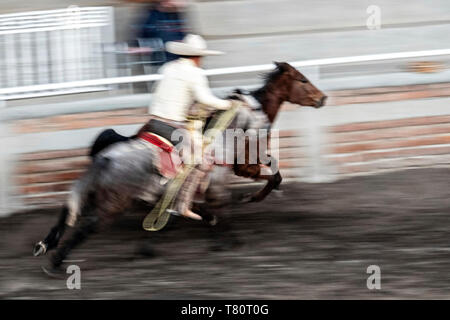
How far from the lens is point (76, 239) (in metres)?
8.98

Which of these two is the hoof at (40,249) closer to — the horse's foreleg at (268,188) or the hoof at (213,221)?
the hoof at (213,221)

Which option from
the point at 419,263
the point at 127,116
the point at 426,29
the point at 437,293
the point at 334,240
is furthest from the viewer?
the point at 426,29

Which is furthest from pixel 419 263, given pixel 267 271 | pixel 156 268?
pixel 156 268

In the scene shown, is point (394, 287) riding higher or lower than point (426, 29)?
lower

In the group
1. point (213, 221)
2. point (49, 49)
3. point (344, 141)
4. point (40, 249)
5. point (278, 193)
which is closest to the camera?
point (40, 249)

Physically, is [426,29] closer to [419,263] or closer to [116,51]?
[116,51]

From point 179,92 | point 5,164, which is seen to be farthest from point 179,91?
point 5,164

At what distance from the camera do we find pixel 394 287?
8500 millimetres

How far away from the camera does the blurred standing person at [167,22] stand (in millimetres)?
11391

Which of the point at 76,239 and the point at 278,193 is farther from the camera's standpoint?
the point at 278,193

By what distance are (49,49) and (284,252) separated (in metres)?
4.00

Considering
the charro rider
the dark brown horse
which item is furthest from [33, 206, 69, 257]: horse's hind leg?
the dark brown horse

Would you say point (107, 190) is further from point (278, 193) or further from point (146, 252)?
point (278, 193)
